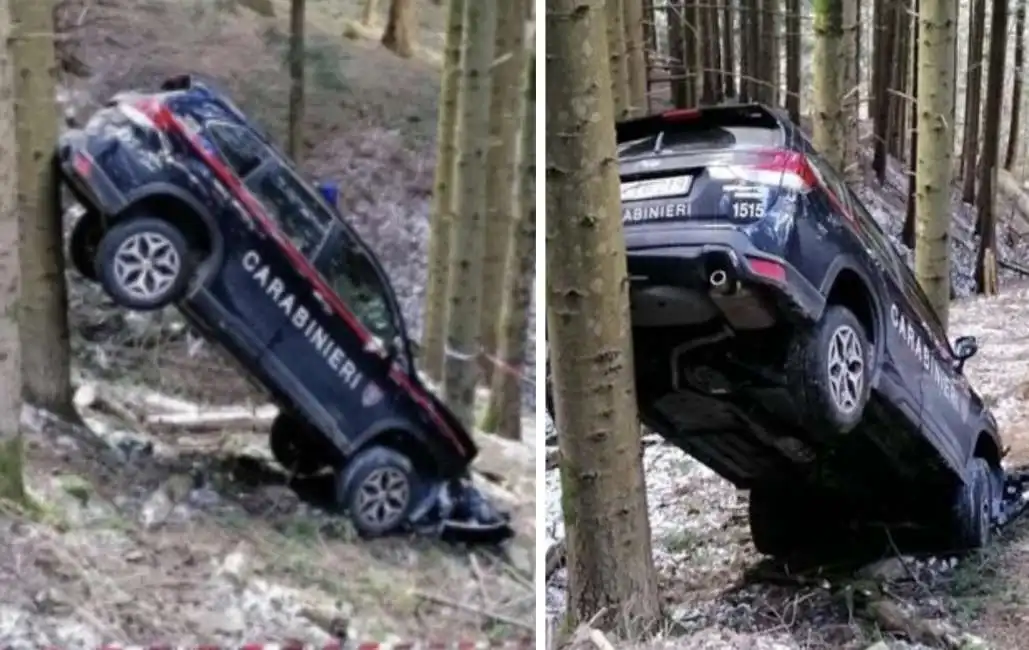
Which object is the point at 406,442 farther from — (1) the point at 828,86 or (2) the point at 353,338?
(1) the point at 828,86

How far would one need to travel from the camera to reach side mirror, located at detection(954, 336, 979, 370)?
8.13 feet

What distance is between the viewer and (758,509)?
249cm

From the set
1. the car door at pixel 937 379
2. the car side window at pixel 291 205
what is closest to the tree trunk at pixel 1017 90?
the car door at pixel 937 379

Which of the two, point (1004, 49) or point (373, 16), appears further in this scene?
point (1004, 49)

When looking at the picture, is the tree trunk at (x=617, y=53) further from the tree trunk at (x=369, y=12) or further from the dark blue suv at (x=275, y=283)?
the dark blue suv at (x=275, y=283)

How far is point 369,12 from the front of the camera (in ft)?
6.65

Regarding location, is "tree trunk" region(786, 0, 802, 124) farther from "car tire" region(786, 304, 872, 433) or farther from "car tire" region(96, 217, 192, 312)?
"car tire" region(96, 217, 192, 312)

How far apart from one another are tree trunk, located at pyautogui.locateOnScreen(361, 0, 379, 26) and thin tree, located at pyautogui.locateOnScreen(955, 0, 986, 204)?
1300 mm

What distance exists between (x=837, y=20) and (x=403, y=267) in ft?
3.63

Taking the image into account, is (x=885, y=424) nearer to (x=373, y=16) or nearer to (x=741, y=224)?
(x=741, y=224)

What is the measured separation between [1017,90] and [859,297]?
80 centimetres

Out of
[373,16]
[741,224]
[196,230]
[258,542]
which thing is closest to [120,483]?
[258,542]

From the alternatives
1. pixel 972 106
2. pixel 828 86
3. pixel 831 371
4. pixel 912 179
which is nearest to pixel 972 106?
pixel 972 106

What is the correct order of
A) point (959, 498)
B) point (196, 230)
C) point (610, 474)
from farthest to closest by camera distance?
point (959, 498), point (610, 474), point (196, 230)
